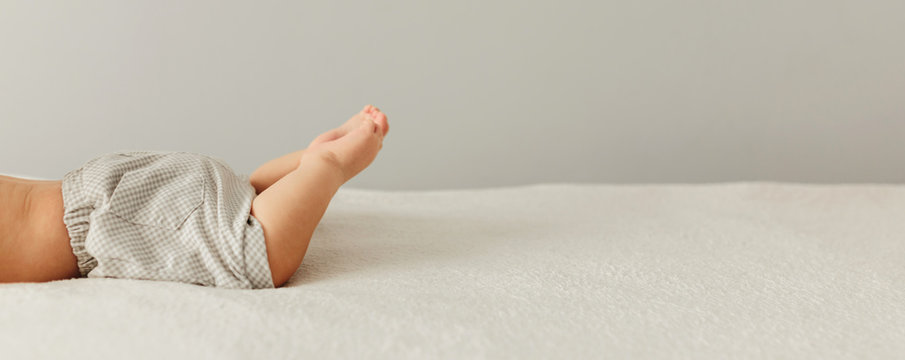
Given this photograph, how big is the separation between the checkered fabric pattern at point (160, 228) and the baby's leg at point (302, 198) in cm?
2

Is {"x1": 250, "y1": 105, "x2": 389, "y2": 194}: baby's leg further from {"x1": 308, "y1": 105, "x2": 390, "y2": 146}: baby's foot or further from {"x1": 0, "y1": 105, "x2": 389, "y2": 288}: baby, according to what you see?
{"x1": 0, "y1": 105, "x2": 389, "y2": 288}: baby

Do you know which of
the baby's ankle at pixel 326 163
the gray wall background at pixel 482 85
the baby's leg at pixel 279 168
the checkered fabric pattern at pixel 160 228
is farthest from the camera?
the gray wall background at pixel 482 85

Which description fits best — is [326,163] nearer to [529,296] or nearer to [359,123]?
[359,123]

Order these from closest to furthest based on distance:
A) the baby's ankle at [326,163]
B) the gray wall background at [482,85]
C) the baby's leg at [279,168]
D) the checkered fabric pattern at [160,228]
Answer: the checkered fabric pattern at [160,228] → the baby's ankle at [326,163] → the baby's leg at [279,168] → the gray wall background at [482,85]

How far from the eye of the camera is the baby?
86 centimetres

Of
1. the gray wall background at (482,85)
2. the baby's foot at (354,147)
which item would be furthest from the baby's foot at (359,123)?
the gray wall background at (482,85)

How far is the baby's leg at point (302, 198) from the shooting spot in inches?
35.1

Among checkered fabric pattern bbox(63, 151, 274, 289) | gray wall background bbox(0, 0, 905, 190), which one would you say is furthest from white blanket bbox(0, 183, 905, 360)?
gray wall background bbox(0, 0, 905, 190)

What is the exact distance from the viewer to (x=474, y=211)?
1.41m

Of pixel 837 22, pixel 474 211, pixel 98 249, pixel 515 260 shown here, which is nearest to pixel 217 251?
pixel 98 249

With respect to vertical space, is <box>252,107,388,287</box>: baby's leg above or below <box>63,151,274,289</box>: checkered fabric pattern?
above

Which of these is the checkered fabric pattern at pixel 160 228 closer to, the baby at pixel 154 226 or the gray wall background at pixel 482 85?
the baby at pixel 154 226

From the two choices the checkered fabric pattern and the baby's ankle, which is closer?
the checkered fabric pattern

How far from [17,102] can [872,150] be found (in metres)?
2.25
